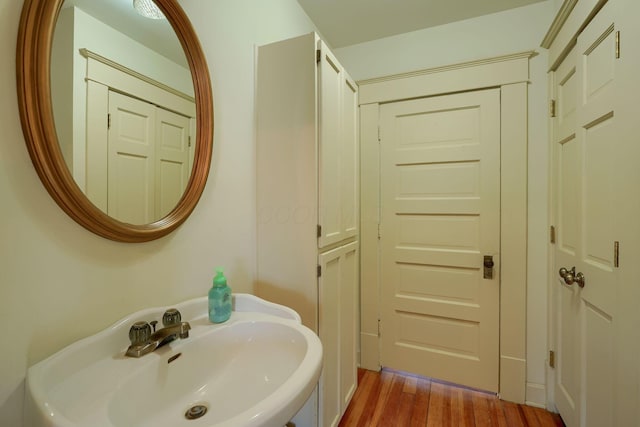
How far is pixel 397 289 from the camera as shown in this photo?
2.04 m

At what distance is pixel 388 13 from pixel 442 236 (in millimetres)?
1515

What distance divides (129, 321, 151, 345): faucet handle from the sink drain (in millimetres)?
217

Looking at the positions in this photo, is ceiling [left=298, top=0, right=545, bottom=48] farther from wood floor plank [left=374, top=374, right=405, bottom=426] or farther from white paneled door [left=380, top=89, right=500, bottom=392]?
→ wood floor plank [left=374, top=374, right=405, bottom=426]

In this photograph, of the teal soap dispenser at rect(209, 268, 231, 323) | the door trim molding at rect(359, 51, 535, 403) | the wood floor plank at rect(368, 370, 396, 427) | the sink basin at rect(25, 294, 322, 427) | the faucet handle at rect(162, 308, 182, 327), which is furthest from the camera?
the door trim molding at rect(359, 51, 535, 403)

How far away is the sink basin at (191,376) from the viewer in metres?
0.53

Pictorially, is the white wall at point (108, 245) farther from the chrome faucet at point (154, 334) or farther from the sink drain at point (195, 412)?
the sink drain at point (195, 412)

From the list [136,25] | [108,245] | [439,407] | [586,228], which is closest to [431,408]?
[439,407]

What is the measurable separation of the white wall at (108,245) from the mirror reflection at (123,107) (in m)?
0.08

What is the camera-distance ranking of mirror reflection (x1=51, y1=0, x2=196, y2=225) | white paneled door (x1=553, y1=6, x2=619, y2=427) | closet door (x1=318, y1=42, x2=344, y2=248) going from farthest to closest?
closet door (x1=318, y1=42, x2=344, y2=248), white paneled door (x1=553, y1=6, x2=619, y2=427), mirror reflection (x1=51, y1=0, x2=196, y2=225)

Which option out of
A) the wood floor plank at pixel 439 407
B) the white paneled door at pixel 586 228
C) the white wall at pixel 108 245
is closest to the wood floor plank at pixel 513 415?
the white paneled door at pixel 586 228

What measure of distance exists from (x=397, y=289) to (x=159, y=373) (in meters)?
1.66

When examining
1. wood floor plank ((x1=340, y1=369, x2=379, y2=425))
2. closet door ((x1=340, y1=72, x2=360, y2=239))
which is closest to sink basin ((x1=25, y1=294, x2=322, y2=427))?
closet door ((x1=340, y1=72, x2=360, y2=239))

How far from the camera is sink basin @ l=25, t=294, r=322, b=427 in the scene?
0.53 meters

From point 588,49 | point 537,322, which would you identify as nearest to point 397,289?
point 537,322
